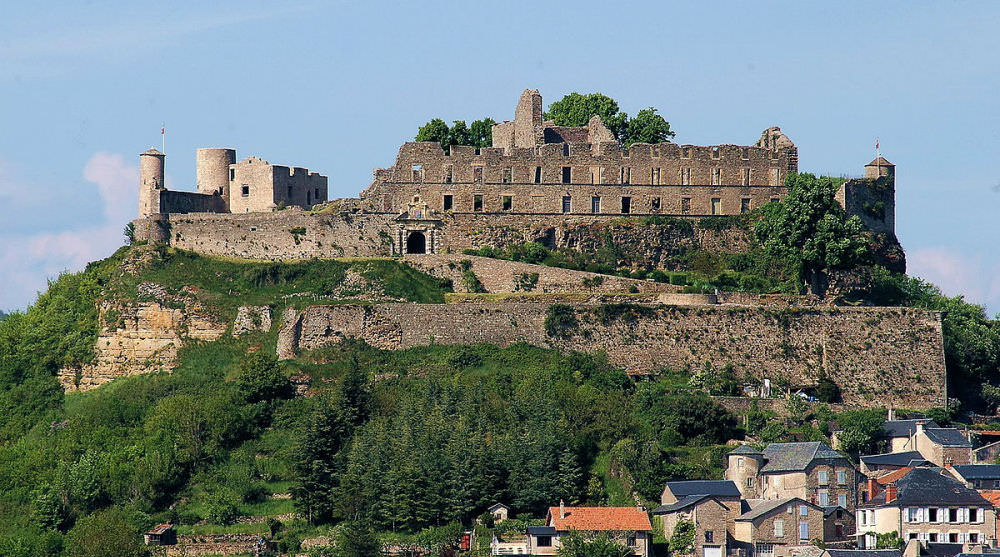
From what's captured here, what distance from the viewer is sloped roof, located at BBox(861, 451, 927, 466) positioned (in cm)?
7119

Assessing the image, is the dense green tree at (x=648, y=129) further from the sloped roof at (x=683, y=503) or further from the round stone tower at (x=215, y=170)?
the sloped roof at (x=683, y=503)

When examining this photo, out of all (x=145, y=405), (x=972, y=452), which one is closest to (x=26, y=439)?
(x=145, y=405)

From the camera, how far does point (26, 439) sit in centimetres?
7975

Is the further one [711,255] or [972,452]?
A: [711,255]

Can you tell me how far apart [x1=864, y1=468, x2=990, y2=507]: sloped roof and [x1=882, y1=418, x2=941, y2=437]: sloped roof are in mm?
5274

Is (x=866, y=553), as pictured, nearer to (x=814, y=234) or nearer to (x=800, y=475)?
(x=800, y=475)

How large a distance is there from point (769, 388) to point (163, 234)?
91.0 feet

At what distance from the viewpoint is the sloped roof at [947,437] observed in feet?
239

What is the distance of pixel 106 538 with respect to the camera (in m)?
69.5

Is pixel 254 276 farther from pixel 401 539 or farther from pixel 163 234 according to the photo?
pixel 401 539

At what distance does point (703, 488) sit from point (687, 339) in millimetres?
12699

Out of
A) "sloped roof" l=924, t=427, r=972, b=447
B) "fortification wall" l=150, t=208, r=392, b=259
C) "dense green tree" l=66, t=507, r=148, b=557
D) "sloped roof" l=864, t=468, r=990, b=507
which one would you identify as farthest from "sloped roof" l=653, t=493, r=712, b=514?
"fortification wall" l=150, t=208, r=392, b=259

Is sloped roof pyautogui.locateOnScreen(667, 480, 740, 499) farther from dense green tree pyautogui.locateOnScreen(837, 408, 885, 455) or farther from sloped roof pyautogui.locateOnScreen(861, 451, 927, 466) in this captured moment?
dense green tree pyautogui.locateOnScreen(837, 408, 885, 455)

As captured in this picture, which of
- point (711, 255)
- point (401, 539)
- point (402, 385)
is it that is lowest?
point (401, 539)
